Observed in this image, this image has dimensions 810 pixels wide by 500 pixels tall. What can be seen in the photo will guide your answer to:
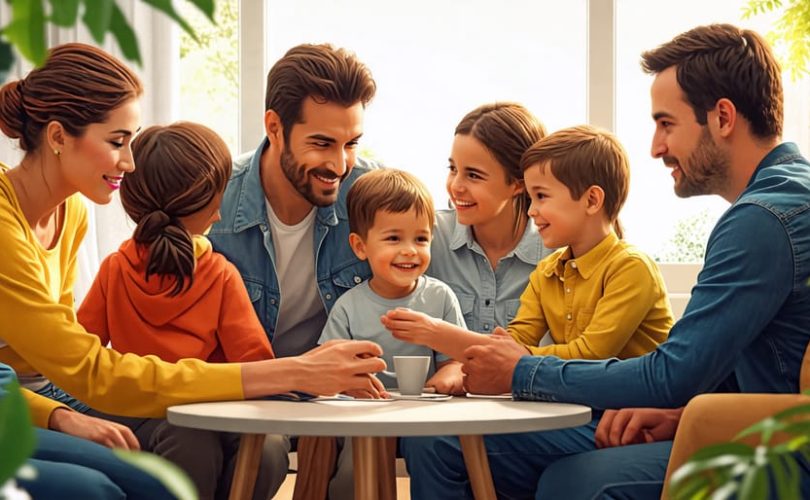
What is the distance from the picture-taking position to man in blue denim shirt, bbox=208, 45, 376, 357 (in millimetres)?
2682

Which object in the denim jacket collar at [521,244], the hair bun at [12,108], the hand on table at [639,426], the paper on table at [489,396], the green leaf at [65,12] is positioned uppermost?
the green leaf at [65,12]

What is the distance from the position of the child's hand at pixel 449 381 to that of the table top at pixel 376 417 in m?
0.21

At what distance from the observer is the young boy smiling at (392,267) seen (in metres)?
2.48

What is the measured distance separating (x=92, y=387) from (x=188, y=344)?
1.26 ft

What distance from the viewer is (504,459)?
87.3 inches

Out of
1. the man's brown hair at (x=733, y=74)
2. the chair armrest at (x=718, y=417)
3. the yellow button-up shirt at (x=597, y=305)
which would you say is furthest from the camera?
the yellow button-up shirt at (x=597, y=305)

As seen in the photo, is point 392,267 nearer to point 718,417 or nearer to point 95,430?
point 95,430

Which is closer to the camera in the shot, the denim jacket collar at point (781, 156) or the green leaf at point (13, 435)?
the green leaf at point (13, 435)

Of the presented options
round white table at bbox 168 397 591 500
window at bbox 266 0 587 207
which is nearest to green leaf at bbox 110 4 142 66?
round white table at bbox 168 397 591 500

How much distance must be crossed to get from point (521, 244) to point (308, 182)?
0.57 m

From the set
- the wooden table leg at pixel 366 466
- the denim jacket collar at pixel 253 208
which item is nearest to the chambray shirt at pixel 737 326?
the wooden table leg at pixel 366 466

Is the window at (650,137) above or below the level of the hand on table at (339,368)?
above

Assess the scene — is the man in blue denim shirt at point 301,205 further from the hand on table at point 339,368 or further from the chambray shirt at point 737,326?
the chambray shirt at point 737,326

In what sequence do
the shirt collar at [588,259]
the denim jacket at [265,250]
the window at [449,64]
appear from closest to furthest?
the shirt collar at [588,259]
the denim jacket at [265,250]
the window at [449,64]
